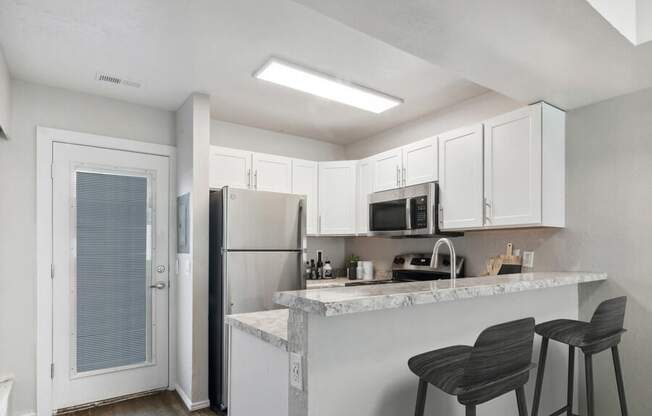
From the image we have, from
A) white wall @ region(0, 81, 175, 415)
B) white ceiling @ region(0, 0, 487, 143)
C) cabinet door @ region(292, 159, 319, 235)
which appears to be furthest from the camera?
cabinet door @ region(292, 159, 319, 235)

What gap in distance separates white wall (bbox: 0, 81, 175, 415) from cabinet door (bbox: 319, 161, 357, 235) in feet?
7.76

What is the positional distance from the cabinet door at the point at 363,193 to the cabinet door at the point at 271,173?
0.74 metres

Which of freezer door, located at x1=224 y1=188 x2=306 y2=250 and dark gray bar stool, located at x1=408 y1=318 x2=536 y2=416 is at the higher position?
freezer door, located at x1=224 y1=188 x2=306 y2=250

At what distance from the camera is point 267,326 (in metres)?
1.68

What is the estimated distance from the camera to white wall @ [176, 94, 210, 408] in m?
3.21

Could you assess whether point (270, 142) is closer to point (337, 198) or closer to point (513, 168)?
point (337, 198)

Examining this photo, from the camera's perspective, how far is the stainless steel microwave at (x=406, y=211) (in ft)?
10.9

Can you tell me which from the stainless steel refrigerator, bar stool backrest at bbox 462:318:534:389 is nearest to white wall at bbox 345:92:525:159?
the stainless steel refrigerator

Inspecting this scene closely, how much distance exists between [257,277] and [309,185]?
4.39ft

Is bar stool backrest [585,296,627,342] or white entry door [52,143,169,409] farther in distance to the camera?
white entry door [52,143,169,409]

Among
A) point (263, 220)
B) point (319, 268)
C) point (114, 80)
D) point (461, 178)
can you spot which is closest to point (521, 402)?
point (461, 178)

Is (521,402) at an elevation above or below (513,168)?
below

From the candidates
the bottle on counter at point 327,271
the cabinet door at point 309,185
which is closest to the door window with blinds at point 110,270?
the cabinet door at point 309,185

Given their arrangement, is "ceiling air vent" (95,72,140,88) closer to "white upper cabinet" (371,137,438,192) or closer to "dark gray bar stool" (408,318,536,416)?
"white upper cabinet" (371,137,438,192)
